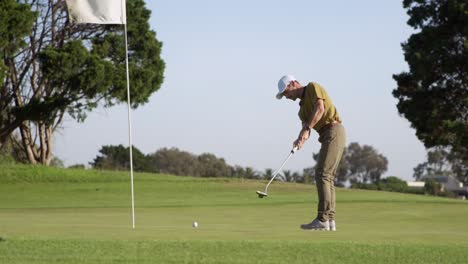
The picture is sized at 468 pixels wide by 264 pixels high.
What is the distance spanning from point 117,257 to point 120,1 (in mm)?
6203

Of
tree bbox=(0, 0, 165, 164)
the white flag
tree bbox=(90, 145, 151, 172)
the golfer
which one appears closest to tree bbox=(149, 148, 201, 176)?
tree bbox=(90, 145, 151, 172)

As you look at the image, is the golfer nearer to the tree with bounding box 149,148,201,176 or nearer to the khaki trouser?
the khaki trouser

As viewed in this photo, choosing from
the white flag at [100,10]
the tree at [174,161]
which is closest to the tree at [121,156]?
the tree at [174,161]

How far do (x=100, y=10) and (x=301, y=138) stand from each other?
13.9ft

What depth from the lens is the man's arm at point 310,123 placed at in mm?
11781

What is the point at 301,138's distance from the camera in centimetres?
1209

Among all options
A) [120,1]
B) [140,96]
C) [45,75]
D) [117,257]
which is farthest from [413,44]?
[117,257]

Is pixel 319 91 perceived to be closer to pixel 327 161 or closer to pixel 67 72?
pixel 327 161

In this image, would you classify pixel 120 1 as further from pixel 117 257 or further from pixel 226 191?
pixel 226 191

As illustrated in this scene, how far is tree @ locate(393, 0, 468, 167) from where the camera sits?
1966 inches

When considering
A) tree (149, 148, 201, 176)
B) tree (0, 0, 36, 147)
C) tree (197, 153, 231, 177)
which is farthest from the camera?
tree (149, 148, 201, 176)

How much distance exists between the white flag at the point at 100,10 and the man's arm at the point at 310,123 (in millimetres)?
3824

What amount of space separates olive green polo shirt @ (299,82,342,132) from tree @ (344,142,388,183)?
119104 mm

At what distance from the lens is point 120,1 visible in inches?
565
